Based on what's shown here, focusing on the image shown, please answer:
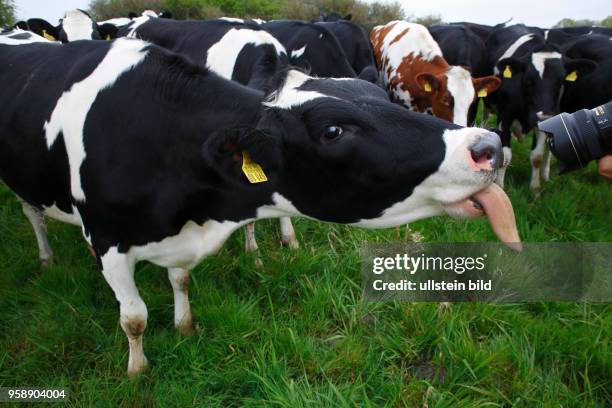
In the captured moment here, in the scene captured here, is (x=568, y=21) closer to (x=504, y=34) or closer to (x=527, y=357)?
(x=504, y=34)

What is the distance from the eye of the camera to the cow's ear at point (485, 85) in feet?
16.9

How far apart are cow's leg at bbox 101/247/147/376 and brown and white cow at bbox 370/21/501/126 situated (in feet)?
12.3

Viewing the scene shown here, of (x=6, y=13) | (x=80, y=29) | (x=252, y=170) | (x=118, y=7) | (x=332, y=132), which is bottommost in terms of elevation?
(x=118, y=7)

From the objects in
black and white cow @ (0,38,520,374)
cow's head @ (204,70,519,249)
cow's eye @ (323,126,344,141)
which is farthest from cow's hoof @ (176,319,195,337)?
cow's eye @ (323,126,344,141)

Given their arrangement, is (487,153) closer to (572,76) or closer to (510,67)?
(510,67)

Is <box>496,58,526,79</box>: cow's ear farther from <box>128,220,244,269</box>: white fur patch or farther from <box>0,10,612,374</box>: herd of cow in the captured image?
<box>128,220,244,269</box>: white fur patch

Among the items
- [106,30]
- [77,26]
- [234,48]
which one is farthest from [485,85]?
[106,30]

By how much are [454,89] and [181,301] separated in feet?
12.5

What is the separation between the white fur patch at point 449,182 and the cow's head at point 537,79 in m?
3.66

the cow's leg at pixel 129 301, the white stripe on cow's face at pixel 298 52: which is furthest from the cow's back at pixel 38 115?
the white stripe on cow's face at pixel 298 52

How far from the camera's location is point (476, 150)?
1.43m

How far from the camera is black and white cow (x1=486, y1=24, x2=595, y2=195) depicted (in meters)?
4.80

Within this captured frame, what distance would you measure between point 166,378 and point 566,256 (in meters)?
2.86

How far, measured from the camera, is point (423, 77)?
5.25m
